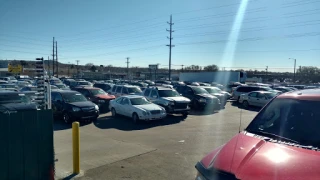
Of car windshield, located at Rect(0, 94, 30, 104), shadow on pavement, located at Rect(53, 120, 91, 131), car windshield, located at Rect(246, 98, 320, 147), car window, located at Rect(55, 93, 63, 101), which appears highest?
car windshield, located at Rect(246, 98, 320, 147)

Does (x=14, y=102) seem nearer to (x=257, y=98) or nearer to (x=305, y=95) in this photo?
(x=305, y=95)

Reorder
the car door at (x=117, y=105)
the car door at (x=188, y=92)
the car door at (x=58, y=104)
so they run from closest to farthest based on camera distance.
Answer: the car door at (x=58, y=104), the car door at (x=117, y=105), the car door at (x=188, y=92)

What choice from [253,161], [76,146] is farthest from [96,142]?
[253,161]

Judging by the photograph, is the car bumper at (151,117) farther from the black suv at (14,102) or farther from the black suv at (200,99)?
the black suv at (200,99)

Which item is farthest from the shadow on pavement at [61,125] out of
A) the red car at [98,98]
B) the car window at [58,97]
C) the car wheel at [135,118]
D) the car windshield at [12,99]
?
the red car at [98,98]

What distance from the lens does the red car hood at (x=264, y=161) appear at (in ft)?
7.50

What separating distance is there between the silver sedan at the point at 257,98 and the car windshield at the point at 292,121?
18035 millimetres

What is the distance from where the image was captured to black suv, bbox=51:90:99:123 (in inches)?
524

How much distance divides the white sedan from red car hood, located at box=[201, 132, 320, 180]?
10.2m

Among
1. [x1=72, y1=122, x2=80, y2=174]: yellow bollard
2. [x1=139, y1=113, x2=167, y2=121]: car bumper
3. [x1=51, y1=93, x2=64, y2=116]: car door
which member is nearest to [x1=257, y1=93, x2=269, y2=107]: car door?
[x1=139, y1=113, x2=167, y2=121]: car bumper

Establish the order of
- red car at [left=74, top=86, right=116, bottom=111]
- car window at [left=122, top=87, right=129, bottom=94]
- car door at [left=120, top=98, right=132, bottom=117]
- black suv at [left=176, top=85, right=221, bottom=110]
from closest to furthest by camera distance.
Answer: car door at [left=120, top=98, right=132, bottom=117] → red car at [left=74, top=86, right=116, bottom=111] → black suv at [left=176, top=85, right=221, bottom=110] → car window at [left=122, top=87, right=129, bottom=94]

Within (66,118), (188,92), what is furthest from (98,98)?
(188,92)

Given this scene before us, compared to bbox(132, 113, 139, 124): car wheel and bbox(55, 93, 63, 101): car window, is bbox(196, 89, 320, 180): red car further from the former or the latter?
bbox(55, 93, 63, 101): car window

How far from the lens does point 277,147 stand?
2.87 meters
